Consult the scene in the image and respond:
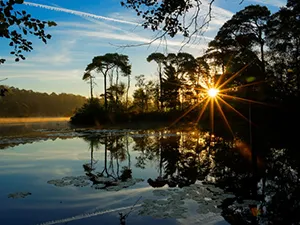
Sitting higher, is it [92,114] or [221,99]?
[221,99]

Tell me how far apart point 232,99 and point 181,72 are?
54.2ft

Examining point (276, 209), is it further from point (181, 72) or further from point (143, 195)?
point (181, 72)

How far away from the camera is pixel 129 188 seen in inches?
282

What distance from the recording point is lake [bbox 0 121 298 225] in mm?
5242

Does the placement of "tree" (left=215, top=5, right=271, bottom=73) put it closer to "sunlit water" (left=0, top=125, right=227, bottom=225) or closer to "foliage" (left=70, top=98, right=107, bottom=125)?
"sunlit water" (left=0, top=125, right=227, bottom=225)

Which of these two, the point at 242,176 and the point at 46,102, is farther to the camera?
the point at 46,102

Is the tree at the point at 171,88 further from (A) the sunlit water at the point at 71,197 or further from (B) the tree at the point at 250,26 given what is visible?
(A) the sunlit water at the point at 71,197

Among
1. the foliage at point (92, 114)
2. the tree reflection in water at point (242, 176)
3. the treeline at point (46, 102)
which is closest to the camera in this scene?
the tree reflection in water at point (242, 176)

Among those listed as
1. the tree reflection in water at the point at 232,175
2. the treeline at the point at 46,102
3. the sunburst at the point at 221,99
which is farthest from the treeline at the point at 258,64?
the treeline at the point at 46,102

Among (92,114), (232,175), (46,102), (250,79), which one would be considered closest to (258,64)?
(250,79)

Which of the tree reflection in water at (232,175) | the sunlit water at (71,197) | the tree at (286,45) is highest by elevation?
the tree at (286,45)

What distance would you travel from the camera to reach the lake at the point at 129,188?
524 cm

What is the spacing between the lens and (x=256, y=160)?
10094 mm

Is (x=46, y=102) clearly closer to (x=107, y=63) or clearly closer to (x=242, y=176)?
(x=107, y=63)
